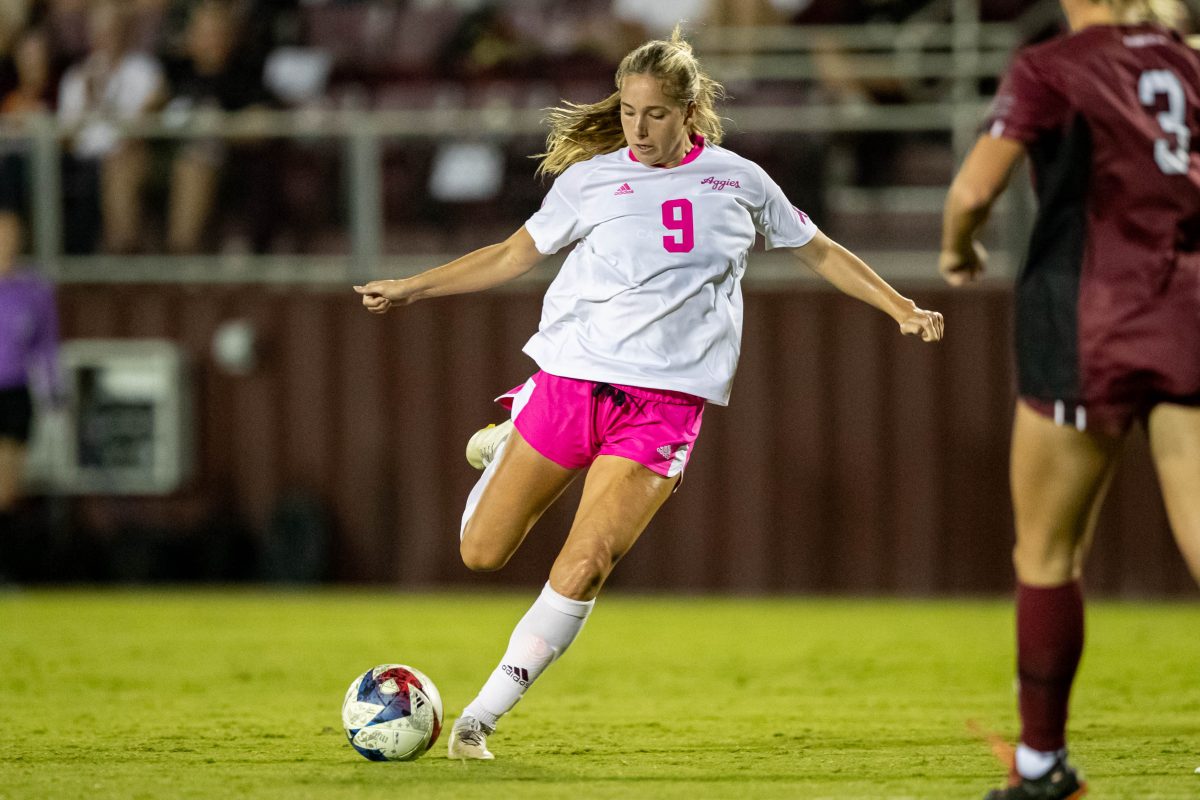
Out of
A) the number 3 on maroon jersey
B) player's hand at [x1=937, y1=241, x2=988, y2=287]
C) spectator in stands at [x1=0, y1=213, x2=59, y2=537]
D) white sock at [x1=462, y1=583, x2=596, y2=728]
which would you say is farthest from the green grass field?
the number 3 on maroon jersey

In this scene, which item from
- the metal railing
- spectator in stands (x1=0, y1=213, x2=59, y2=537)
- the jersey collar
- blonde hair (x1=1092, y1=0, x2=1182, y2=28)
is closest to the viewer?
blonde hair (x1=1092, y1=0, x2=1182, y2=28)

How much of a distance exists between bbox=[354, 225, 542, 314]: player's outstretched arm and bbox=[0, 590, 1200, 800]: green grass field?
1481 mm

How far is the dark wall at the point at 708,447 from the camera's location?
39.9 ft

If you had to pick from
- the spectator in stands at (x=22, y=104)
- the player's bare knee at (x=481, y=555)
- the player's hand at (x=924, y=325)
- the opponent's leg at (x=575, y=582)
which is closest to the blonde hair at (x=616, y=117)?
the player's hand at (x=924, y=325)

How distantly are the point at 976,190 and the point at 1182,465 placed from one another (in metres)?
0.85

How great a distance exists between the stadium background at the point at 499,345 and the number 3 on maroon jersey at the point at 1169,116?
287 inches

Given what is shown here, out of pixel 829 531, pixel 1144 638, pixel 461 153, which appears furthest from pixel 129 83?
pixel 1144 638

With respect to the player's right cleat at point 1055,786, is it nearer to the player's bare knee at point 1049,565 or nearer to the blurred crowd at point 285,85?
the player's bare knee at point 1049,565

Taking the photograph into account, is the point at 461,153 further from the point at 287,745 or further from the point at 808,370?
the point at 287,745

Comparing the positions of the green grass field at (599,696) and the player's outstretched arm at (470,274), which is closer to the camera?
the green grass field at (599,696)

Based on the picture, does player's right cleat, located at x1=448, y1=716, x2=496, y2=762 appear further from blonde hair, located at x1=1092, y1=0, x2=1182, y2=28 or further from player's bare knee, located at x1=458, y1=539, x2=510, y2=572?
blonde hair, located at x1=1092, y1=0, x2=1182, y2=28

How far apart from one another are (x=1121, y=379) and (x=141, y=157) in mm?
9749

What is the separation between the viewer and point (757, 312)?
12.5 m

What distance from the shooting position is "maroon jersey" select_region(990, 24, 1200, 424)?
4.64m
